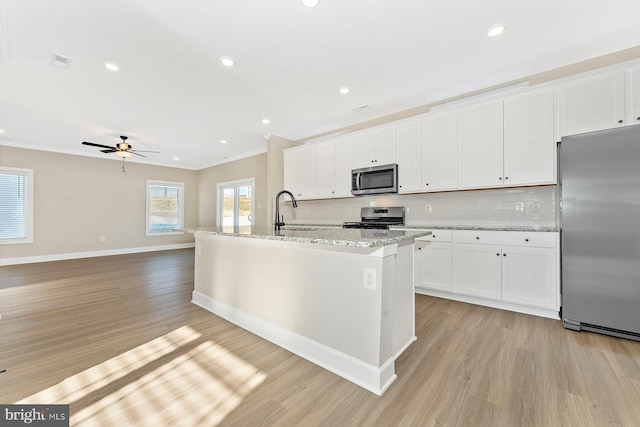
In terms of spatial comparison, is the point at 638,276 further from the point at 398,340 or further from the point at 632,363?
the point at 398,340

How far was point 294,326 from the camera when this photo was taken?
1.97 meters

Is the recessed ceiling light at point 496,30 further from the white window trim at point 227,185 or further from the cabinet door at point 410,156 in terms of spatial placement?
the white window trim at point 227,185

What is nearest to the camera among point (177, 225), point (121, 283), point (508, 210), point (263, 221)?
point (508, 210)

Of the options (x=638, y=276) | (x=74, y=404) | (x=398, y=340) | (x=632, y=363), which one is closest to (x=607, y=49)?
(x=638, y=276)

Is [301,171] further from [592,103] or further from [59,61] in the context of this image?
[592,103]

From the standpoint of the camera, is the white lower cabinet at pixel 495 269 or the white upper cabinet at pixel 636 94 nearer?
the white upper cabinet at pixel 636 94

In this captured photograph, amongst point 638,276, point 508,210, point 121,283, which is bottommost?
point 121,283

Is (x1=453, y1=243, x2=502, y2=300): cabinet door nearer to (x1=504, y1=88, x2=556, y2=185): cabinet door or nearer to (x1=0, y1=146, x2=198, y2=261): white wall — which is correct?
(x1=504, y1=88, x2=556, y2=185): cabinet door

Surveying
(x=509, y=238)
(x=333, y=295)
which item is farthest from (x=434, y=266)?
(x=333, y=295)

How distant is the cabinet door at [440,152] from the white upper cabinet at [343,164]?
120cm

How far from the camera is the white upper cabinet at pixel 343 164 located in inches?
168

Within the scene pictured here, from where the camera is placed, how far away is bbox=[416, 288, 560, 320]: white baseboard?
101 inches

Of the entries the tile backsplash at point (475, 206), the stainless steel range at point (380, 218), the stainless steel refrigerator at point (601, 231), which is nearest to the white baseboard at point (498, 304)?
the stainless steel refrigerator at point (601, 231)

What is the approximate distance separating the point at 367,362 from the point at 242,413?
0.74 metres
